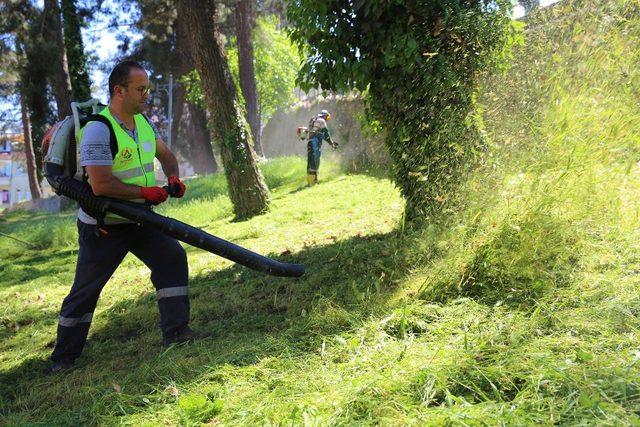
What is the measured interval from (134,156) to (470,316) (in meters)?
2.41

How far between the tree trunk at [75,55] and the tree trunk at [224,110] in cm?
882

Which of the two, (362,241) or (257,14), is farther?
(257,14)

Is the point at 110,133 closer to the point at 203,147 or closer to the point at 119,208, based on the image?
the point at 119,208

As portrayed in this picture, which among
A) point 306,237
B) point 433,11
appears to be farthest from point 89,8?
point 433,11

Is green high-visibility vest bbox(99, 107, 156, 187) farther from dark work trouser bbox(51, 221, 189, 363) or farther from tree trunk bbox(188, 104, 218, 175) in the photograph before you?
tree trunk bbox(188, 104, 218, 175)

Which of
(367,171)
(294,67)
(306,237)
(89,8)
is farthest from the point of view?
(294,67)

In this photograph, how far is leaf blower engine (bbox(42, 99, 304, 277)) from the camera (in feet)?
12.4

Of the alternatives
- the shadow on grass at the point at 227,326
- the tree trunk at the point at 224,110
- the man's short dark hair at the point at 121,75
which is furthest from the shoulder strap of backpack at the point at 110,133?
the tree trunk at the point at 224,110

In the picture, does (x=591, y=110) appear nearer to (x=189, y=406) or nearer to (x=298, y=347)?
(x=298, y=347)

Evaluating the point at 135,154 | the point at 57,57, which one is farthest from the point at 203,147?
the point at 135,154

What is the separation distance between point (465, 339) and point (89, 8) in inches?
801

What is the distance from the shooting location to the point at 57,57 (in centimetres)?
1809

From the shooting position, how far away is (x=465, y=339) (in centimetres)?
279

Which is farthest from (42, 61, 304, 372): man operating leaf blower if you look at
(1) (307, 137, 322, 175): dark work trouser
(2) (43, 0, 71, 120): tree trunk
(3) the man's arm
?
(2) (43, 0, 71, 120): tree trunk
